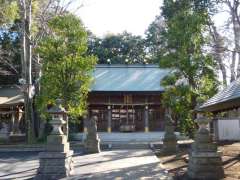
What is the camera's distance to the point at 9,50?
120 feet

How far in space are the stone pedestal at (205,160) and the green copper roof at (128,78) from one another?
62.7 feet

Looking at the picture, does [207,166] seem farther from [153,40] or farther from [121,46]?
[121,46]

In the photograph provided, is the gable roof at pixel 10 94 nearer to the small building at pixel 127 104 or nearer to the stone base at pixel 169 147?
the small building at pixel 127 104

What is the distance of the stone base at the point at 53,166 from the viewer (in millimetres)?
13945

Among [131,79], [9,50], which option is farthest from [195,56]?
[9,50]

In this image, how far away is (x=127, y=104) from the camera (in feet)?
110

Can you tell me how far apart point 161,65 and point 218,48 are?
6.35m

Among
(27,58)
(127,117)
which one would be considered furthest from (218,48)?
(27,58)

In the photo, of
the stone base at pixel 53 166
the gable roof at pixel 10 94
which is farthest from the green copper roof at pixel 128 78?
the stone base at pixel 53 166

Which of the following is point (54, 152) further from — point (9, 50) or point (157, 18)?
point (157, 18)

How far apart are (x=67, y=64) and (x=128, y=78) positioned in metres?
12.0

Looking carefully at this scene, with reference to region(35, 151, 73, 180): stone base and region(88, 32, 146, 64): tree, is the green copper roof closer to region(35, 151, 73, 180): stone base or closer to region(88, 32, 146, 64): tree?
region(88, 32, 146, 64): tree

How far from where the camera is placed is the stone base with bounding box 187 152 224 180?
1238 centimetres

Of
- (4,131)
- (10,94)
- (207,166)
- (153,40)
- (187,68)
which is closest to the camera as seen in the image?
(207,166)
